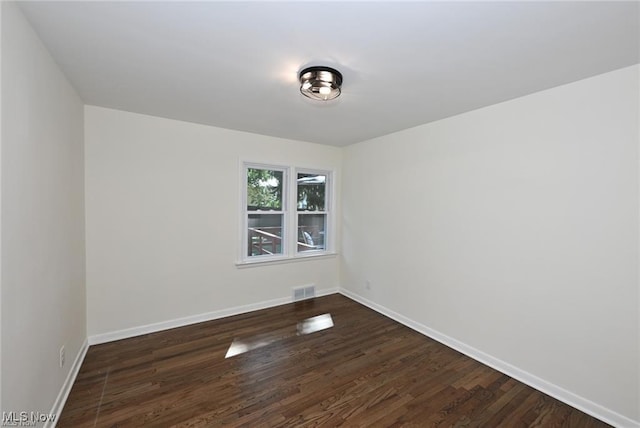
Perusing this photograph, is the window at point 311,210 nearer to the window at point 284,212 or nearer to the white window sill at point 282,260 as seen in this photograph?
the window at point 284,212

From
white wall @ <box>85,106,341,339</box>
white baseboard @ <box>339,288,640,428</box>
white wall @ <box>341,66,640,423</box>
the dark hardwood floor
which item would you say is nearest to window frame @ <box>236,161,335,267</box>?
white wall @ <box>85,106,341,339</box>

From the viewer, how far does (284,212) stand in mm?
4066

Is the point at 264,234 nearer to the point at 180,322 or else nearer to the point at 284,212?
the point at 284,212

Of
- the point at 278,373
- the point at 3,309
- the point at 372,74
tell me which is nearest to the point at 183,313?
the point at 278,373

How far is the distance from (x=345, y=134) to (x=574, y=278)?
108 inches

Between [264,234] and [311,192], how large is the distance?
1.01m

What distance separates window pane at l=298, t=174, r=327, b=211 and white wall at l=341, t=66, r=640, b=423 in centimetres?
138

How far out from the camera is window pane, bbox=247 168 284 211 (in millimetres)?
3795

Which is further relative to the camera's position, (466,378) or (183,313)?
Result: (183,313)

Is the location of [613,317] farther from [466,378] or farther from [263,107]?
[263,107]

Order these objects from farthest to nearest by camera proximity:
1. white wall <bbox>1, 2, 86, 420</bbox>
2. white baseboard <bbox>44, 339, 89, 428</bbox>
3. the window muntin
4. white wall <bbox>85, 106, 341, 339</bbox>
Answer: the window muntin
white wall <bbox>85, 106, 341, 339</bbox>
white baseboard <bbox>44, 339, 89, 428</bbox>
white wall <bbox>1, 2, 86, 420</bbox>

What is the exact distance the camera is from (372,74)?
2000 millimetres

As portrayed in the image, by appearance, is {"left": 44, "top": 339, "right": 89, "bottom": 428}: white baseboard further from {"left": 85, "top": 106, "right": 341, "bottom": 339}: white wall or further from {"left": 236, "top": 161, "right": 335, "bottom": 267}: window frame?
{"left": 236, "top": 161, "right": 335, "bottom": 267}: window frame

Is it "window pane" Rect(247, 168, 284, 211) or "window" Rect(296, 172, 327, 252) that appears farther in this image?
"window" Rect(296, 172, 327, 252)
